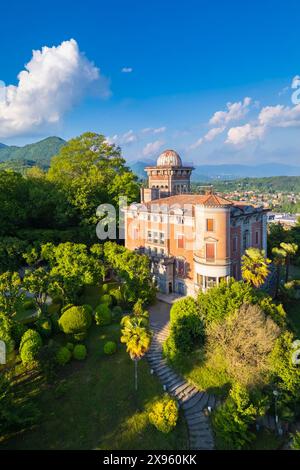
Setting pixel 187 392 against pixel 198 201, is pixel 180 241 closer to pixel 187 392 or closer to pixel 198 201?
pixel 198 201

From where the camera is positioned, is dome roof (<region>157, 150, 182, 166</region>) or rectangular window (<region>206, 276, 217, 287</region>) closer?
rectangular window (<region>206, 276, 217, 287</region>)

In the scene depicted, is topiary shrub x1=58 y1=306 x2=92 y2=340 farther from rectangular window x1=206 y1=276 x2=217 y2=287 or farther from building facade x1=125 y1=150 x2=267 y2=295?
rectangular window x1=206 y1=276 x2=217 y2=287

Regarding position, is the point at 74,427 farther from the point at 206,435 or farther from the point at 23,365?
the point at 206,435

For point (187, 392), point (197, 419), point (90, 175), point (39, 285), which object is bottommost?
point (197, 419)

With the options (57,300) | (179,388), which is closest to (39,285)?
(57,300)

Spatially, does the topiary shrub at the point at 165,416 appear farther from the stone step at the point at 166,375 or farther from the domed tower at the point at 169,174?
the domed tower at the point at 169,174

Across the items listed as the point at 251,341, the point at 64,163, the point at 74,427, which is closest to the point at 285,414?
the point at 251,341

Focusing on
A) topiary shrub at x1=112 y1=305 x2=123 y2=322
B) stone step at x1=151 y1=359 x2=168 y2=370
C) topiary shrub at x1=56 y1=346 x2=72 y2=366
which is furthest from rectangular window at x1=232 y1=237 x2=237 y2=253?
topiary shrub at x1=56 y1=346 x2=72 y2=366
